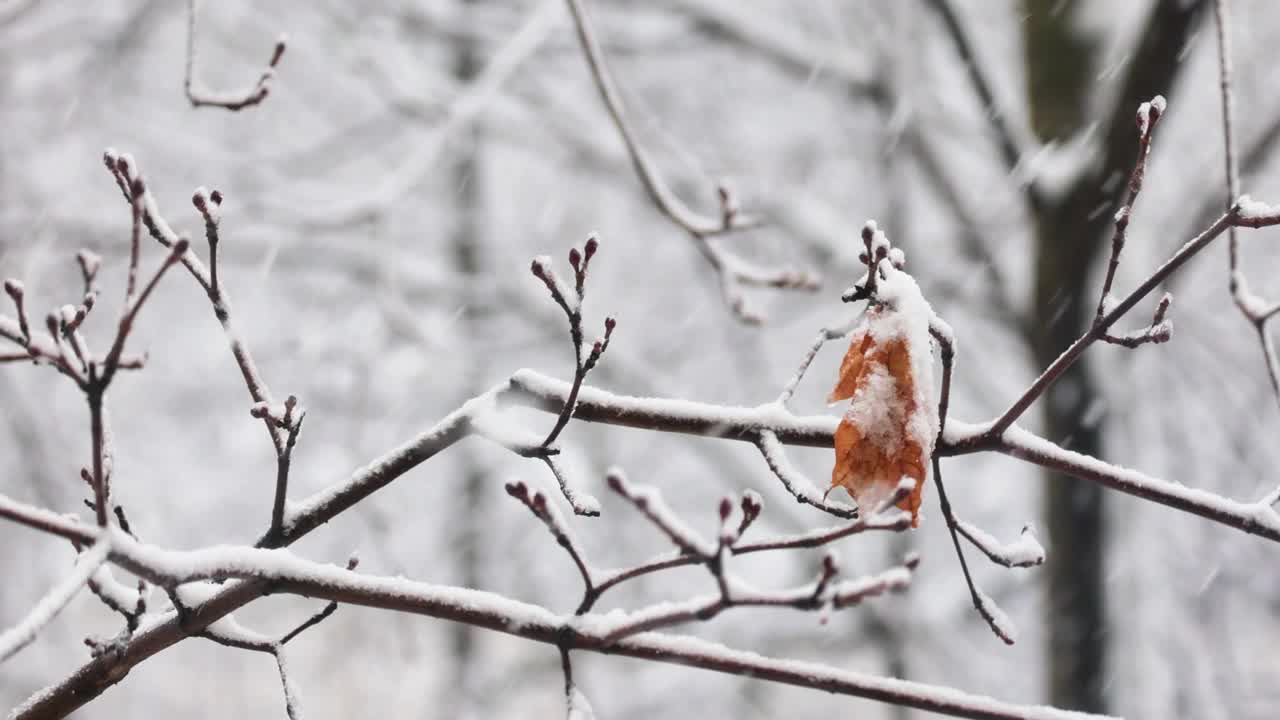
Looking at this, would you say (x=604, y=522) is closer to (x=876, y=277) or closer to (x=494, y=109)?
(x=494, y=109)

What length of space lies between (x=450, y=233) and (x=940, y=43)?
4141 millimetres

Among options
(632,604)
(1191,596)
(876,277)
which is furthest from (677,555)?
(632,604)

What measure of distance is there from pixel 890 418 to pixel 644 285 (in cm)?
694

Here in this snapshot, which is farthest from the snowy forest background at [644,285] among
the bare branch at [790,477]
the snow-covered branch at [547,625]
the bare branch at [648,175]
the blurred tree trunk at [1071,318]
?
the snow-covered branch at [547,625]

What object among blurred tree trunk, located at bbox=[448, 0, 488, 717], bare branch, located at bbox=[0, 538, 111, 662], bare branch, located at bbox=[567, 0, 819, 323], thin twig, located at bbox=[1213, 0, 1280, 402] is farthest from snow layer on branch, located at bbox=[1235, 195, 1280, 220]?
blurred tree trunk, located at bbox=[448, 0, 488, 717]

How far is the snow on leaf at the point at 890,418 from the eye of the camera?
47.7 inches

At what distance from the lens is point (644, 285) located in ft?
26.7

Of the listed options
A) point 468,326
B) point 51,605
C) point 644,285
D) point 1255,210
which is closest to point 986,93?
point 1255,210

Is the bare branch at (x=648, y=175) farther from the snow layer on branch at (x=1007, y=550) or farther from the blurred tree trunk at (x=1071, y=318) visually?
the blurred tree trunk at (x=1071, y=318)

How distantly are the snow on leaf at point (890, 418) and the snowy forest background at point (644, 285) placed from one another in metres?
2.94

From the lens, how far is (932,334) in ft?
4.24

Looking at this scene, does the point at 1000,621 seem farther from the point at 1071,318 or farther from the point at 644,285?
the point at 644,285

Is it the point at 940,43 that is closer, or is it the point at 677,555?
the point at 677,555

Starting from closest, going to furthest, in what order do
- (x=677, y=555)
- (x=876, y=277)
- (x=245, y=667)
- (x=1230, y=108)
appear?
(x=677, y=555) < (x=876, y=277) < (x=1230, y=108) < (x=245, y=667)
